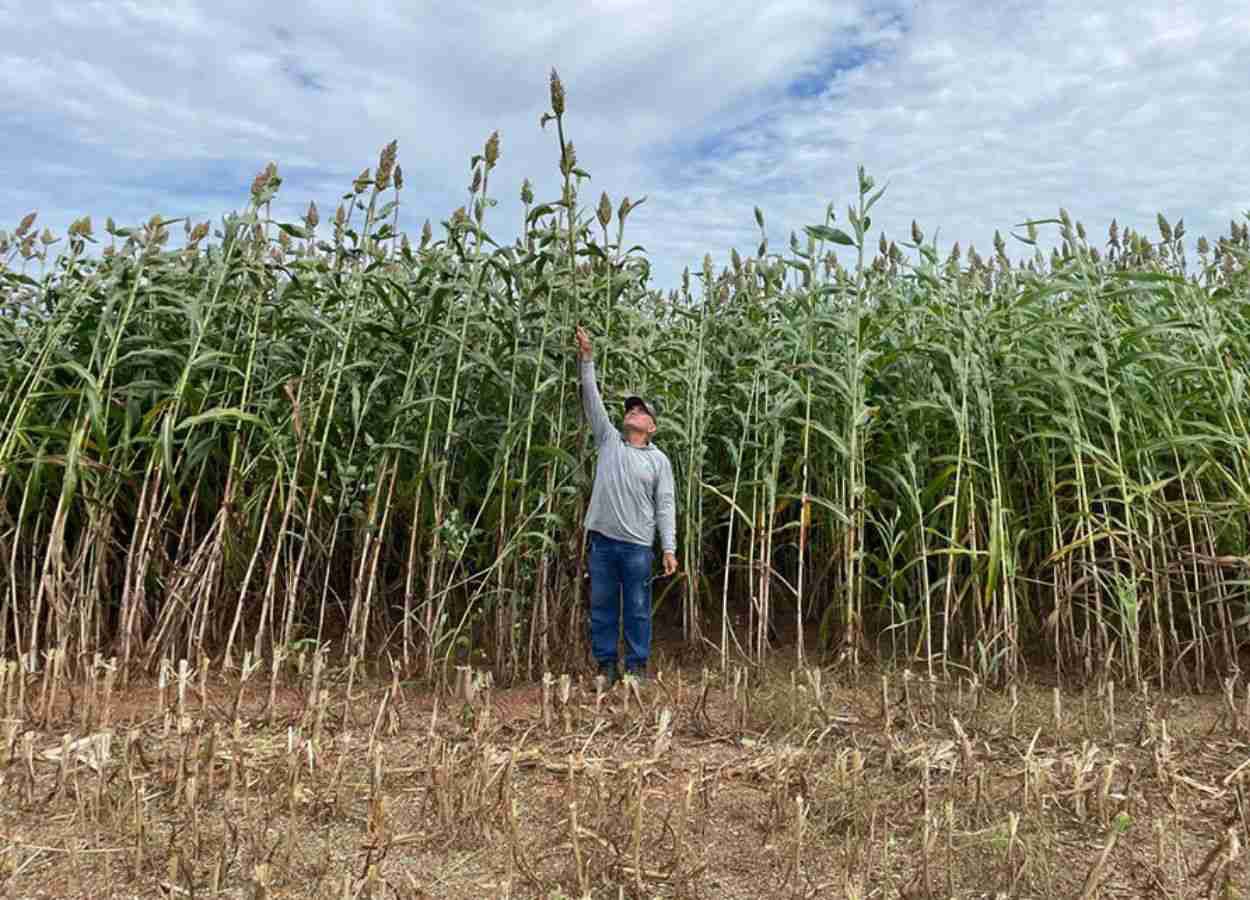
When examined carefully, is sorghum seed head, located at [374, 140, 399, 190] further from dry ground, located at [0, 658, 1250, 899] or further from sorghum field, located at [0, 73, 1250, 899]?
dry ground, located at [0, 658, 1250, 899]

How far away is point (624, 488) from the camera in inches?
168

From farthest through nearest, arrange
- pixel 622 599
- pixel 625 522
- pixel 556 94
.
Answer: pixel 622 599 → pixel 625 522 → pixel 556 94

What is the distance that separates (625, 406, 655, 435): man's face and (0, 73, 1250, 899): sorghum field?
257 millimetres

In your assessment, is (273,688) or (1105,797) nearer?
(1105,797)

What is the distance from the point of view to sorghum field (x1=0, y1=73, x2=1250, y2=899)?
11.2 feet

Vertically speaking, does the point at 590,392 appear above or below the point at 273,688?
above

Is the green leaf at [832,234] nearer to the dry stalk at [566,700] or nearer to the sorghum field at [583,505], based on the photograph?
the sorghum field at [583,505]

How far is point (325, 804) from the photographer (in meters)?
2.70

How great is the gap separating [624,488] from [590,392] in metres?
0.47

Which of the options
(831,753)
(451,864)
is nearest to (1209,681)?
(831,753)

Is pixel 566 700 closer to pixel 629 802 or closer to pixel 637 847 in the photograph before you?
pixel 629 802

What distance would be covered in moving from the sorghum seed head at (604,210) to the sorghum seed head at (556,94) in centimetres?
56

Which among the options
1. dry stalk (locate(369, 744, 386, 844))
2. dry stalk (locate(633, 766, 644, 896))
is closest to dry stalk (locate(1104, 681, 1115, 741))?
dry stalk (locate(633, 766, 644, 896))

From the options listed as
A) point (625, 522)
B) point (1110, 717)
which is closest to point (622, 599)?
point (625, 522)
